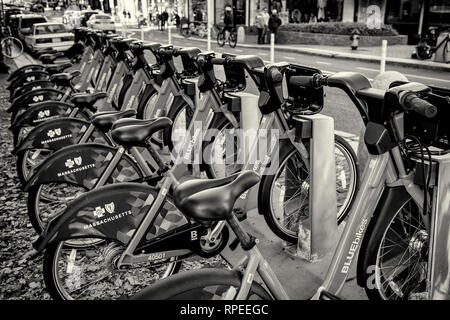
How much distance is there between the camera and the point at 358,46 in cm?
2078

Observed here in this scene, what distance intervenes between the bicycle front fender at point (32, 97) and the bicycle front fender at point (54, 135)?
62.8 inches

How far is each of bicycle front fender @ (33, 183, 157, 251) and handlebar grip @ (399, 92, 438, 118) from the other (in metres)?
1.55

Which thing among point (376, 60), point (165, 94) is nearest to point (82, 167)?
point (165, 94)

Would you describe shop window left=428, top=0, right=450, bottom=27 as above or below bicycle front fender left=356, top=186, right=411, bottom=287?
above

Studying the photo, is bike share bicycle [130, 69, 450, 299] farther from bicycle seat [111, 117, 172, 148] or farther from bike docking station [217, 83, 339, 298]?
bicycle seat [111, 117, 172, 148]

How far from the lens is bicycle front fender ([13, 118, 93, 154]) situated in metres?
4.00

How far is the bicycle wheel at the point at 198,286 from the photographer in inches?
66.1

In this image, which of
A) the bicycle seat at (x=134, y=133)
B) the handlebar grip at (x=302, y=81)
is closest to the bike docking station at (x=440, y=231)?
the handlebar grip at (x=302, y=81)

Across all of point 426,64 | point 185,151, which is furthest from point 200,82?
point 426,64

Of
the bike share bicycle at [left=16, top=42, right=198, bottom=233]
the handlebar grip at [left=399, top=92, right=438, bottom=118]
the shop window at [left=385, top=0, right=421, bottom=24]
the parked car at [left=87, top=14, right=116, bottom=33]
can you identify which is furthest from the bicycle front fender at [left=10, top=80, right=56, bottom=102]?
the parked car at [left=87, top=14, right=116, bottom=33]

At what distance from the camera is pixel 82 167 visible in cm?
335

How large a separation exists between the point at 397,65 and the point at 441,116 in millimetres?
14752
